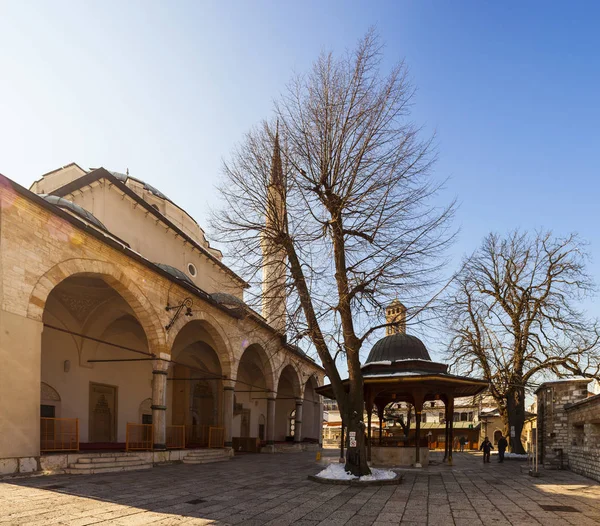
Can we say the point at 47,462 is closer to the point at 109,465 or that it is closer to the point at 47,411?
the point at 109,465

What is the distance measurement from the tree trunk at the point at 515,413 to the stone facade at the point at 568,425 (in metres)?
3.53

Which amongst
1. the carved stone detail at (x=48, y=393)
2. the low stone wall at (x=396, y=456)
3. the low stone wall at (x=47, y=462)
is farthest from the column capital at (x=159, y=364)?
the low stone wall at (x=396, y=456)

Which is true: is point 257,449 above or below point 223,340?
below

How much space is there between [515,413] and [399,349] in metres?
7.88

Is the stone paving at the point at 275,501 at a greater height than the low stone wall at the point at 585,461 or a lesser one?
greater

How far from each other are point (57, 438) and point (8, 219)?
263 inches

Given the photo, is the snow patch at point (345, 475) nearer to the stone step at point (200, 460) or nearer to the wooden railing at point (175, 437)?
the stone step at point (200, 460)

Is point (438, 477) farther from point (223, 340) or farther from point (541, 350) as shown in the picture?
point (541, 350)

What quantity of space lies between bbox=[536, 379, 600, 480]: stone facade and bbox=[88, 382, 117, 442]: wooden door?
1474 cm

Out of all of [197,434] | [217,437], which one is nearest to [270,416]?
[197,434]

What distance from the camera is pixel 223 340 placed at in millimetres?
19031

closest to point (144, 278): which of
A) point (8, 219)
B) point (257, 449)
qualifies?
point (8, 219)

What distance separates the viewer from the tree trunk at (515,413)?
22875 millimetres

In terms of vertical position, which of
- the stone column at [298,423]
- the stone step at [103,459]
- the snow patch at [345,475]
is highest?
the stone step at [103,459]
